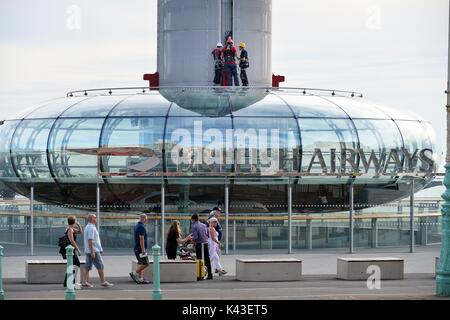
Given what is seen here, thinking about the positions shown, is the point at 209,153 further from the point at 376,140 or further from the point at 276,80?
the point at 276,80

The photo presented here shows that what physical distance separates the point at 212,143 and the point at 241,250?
3.07m

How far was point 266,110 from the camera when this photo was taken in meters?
39.2

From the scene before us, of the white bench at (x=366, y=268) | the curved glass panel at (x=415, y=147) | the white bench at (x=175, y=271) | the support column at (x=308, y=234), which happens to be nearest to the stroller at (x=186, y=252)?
the white bench at (x=175, y=271)

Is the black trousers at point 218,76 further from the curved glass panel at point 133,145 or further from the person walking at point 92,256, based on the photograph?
the person walking at point 92,256

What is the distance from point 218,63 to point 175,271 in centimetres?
1599

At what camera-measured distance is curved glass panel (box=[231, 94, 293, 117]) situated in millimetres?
38875

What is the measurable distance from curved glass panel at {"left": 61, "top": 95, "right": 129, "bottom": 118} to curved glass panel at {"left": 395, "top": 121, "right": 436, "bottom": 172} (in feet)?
27.4

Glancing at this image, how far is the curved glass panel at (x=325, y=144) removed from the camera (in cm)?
3859

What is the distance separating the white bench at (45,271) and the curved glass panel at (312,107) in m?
13.0

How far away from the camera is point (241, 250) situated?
37.5 m

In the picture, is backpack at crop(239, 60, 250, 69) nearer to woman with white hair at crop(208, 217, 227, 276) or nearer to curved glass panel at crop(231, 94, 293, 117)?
curved glass panel at crop(231, 94, 293, 117)

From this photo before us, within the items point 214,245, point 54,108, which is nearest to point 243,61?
point 54,108
